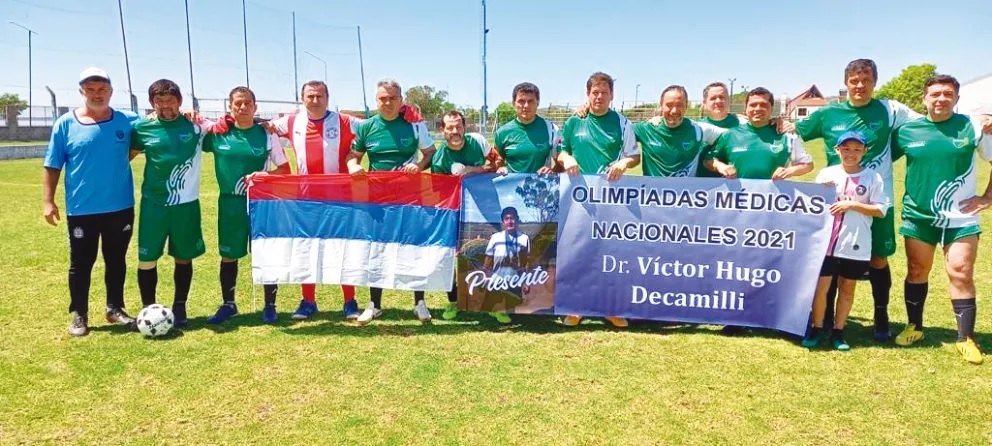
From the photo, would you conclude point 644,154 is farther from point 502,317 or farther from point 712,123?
point 502,317

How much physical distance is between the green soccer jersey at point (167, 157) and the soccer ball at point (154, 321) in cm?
86

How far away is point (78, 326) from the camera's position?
4.99 meters

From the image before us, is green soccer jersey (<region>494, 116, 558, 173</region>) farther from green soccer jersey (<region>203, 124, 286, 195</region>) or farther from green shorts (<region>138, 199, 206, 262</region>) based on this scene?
green shorts (<region>138, 199, 206, 262</region>)

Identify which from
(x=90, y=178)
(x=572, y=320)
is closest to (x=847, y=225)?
(x=572, y=320)

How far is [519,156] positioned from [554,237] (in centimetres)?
74

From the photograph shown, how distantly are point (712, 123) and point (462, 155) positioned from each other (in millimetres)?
2208

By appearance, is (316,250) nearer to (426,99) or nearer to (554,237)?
(554,237)

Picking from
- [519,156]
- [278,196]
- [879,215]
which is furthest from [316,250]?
[879,215]

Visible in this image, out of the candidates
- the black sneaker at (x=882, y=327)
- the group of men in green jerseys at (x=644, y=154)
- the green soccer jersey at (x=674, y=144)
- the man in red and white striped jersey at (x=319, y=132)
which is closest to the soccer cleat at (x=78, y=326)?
the group of men in green jerseys at (x=644, y=154)

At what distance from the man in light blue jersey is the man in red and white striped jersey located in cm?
123

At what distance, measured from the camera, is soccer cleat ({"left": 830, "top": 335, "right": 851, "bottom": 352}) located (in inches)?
183

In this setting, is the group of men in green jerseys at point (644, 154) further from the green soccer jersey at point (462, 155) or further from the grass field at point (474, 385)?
the grass field at point (474, 385)

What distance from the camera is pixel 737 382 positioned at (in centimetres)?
406

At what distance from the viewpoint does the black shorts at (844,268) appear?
15.1ft
